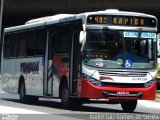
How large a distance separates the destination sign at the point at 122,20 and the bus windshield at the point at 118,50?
13.6 inches

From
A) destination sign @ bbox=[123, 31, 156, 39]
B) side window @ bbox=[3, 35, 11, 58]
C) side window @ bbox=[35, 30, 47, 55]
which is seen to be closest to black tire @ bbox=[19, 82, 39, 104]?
side window @ bbox=[3, 35, 11, 58]

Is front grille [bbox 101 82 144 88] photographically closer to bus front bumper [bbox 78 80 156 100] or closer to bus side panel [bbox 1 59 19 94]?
bus front bumper [bbox 78 80 156 100]

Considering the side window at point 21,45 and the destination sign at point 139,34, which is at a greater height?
the destination sign at point 139,34

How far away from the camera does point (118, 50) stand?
1939 centimetres

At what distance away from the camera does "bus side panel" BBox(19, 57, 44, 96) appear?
2320 cm

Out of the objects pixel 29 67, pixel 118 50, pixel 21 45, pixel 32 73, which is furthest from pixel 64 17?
pixel 21 45

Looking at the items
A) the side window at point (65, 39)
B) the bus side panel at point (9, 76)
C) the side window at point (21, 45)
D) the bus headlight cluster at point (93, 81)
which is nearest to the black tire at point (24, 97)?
the bus side panel at point (9, 76)

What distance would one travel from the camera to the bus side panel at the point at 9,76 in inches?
1048

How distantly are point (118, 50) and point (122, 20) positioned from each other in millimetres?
1088

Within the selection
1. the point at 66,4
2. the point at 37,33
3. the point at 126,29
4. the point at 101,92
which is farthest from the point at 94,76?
the point at 66,4

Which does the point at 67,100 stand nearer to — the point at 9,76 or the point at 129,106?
the point at 129,106

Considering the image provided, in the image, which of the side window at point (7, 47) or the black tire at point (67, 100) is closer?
the black tire at point (67, 100)

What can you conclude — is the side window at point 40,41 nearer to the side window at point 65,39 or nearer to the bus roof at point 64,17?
the bus roof at point 64,17

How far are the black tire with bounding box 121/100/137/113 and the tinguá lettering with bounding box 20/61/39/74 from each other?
408 cm
